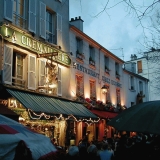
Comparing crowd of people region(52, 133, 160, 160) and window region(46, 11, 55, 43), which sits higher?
window region(46, 11, 55, 43)

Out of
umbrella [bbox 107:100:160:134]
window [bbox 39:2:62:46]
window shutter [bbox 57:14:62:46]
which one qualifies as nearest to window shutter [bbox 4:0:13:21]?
window [bbox 39:2:62:46]

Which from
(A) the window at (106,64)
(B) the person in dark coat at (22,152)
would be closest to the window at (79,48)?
(A) the window at (106,64)

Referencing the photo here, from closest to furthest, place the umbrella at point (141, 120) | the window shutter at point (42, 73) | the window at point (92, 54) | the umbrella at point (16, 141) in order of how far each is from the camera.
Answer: the umbrella at point (16, 141)
the umbrella at point (141, 120)
the window shutter at point (42, 73)
the window at point (92, 54)

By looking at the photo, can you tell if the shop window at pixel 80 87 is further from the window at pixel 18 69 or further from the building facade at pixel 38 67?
the window at pixel 18 69

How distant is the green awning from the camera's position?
1209cm

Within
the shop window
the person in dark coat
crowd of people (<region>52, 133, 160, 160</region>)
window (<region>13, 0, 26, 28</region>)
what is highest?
window (<region>13, 0, 26, 28</region>)

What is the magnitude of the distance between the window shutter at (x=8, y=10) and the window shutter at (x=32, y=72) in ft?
7.15

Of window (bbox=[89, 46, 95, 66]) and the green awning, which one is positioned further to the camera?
window (bbox=[89, 46, 95, 66])

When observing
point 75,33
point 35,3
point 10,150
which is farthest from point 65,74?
point 10,150

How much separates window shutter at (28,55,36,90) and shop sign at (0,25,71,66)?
0.52m

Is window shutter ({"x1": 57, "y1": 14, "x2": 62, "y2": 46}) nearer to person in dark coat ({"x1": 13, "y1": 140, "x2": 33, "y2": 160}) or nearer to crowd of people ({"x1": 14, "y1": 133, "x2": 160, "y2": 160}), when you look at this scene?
crowd of people ({"x1": 14, "y1": 133, "x2": 160, "y2": 160})

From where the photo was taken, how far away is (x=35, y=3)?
49.4ft

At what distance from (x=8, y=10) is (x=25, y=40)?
1.57m

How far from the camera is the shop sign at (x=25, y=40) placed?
12491 mm
